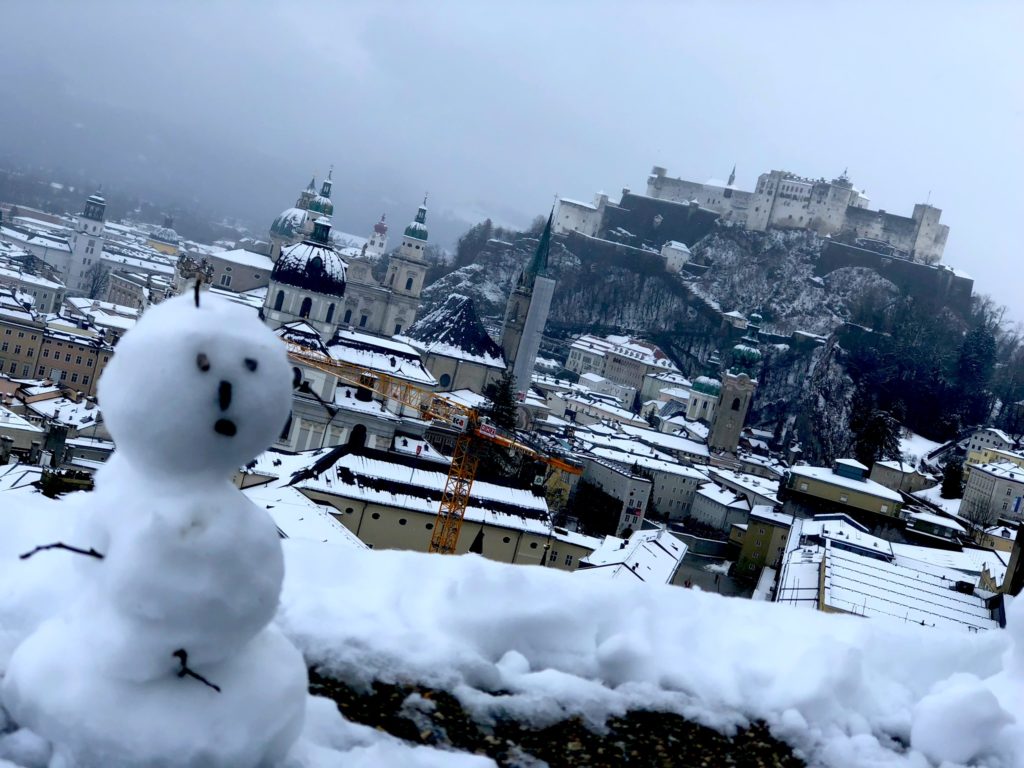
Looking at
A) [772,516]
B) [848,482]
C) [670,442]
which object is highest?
[848,482]

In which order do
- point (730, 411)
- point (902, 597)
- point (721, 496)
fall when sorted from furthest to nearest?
1. point (730, 411)
2. point (721, 496)
3. point (902, 597)

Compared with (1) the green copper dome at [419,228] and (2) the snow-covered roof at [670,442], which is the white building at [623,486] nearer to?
(2) the snow-covered roof at [670,442]

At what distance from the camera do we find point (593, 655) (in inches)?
196

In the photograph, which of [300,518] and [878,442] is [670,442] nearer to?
[878,442]

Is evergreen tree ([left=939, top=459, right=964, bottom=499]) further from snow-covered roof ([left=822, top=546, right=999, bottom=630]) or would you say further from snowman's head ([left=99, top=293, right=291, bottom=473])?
snowman's head ([left=99, top=293, right=291, bottom=473])

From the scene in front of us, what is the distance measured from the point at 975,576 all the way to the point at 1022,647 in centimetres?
1919

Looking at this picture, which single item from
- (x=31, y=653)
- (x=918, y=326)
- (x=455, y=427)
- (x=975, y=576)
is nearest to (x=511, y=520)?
(x=975, y=576)

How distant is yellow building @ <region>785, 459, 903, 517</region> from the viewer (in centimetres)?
3934

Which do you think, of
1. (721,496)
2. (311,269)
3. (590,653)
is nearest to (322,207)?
(311,269)

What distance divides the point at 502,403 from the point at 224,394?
45.5 m

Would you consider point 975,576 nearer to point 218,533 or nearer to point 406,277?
point 218,533

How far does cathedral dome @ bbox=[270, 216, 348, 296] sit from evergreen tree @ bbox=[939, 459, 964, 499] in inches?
1243

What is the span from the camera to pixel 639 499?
43.1 m

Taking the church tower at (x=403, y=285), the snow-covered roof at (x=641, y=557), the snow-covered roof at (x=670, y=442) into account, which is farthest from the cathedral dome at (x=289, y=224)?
the snow-covered roof at (x=641, y=557)
